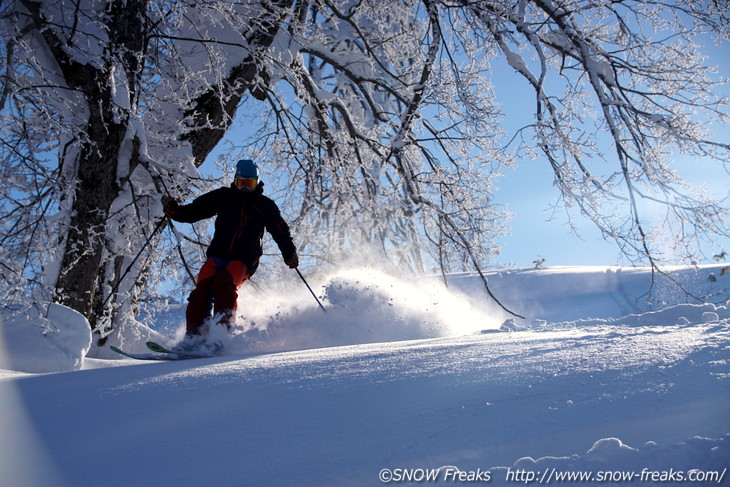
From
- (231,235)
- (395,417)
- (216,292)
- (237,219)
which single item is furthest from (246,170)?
(395,417)

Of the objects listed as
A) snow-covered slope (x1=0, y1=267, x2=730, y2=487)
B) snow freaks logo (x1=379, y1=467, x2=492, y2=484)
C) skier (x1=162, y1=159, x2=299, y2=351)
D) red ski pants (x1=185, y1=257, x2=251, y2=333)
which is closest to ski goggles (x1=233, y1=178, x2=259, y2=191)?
skier (x1=162, y1=159, x2=299, y2=351)

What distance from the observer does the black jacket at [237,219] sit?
4191mm

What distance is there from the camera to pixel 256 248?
4.33m

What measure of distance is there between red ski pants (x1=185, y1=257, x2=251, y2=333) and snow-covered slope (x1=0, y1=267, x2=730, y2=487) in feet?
5.04

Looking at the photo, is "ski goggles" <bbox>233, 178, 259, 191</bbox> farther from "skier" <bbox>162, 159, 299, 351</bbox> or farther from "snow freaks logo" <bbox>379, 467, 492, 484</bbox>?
"snow freaks logo" <bbox>379, 467, 492, 484</bbox>

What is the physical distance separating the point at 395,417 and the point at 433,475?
1.04 feet

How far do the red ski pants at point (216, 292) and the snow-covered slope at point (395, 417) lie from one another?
60.5 inches

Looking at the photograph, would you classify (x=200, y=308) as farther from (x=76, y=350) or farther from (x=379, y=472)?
(x=379, y=472)

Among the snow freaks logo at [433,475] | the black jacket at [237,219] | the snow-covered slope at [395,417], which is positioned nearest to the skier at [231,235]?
the black jacket at [237,219]

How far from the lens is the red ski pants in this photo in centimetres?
391

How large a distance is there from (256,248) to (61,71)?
2.36 meters

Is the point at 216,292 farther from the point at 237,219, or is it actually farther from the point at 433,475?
the point at 433,475

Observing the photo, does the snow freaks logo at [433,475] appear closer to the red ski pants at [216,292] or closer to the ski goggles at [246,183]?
the red ski pants at [216,292]

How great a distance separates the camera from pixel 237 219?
4242 mm
